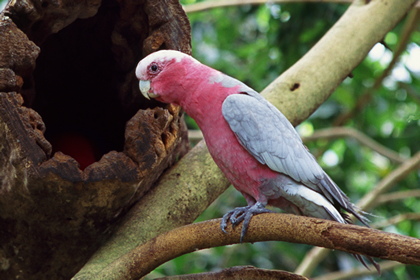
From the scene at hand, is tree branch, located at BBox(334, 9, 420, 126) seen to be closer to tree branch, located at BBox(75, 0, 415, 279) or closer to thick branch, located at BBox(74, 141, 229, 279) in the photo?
tree branch, located at BBox(75, 0, 415, 279)

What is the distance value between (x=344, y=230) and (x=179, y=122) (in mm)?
1052

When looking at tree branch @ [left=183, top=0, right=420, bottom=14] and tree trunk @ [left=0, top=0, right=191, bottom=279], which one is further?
tree branch @ [left=183, top=0, right=420, bottom=14]

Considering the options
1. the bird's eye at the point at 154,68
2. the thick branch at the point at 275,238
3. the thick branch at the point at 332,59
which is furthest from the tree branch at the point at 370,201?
the bird's eye at the point at 154,68

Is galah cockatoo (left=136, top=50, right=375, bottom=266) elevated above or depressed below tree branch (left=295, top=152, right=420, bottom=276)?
above

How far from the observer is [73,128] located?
2895 mm

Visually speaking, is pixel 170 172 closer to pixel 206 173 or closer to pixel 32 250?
pixel 206 173

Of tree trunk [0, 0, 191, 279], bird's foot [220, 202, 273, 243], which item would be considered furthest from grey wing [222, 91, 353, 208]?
tree trunk [0, 0, 191, 279]

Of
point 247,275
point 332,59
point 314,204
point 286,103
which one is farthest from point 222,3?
point 247,275

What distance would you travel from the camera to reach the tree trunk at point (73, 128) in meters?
2.00

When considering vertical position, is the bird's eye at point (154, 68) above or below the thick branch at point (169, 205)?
above

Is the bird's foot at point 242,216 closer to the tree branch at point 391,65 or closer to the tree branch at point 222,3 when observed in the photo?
the tree branch at point 222,3

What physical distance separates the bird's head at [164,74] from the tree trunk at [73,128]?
73 mm

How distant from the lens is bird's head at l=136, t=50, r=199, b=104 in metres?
2.18

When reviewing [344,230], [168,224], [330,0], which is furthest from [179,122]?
[330,0]
